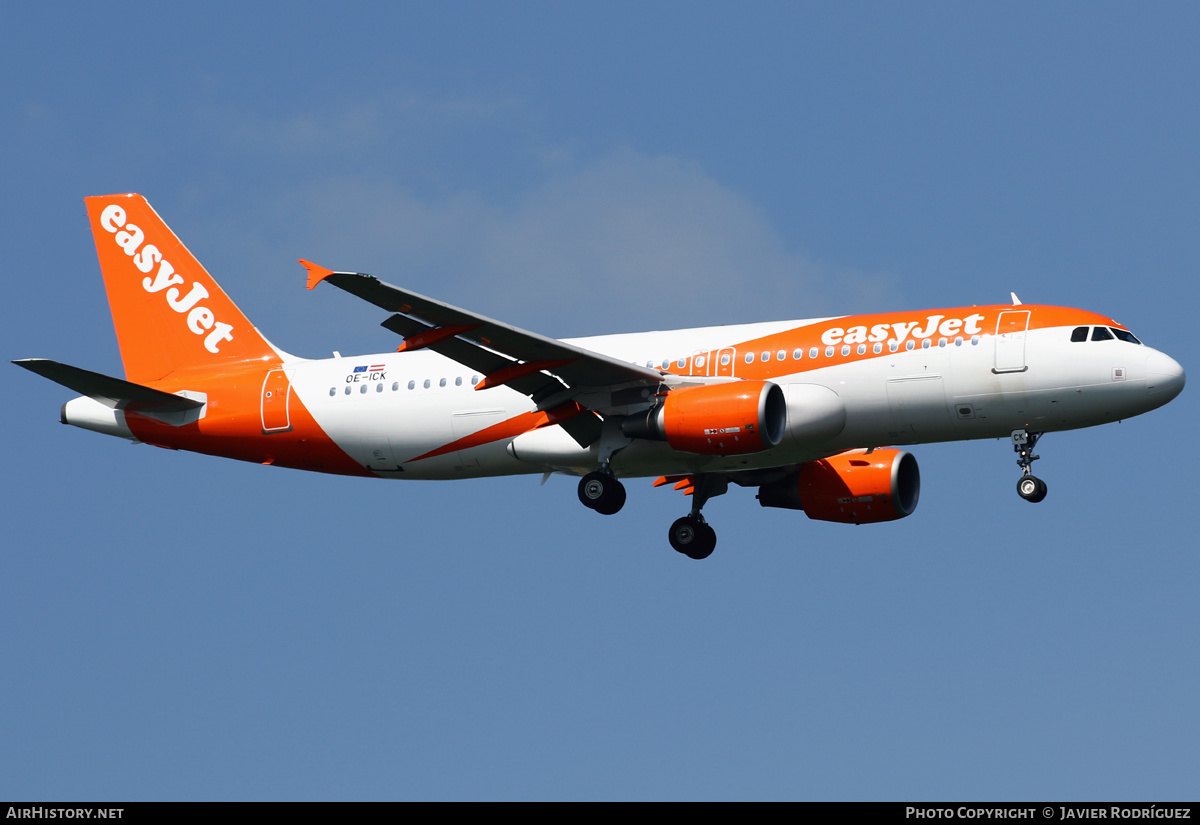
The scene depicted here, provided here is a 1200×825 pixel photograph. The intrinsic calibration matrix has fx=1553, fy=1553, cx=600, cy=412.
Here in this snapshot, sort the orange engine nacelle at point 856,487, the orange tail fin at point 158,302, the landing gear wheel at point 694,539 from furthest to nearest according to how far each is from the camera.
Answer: the orange tail fin at point 158,302 → the landing gear wheel at point 694,539 → the orange engine nacelle at point 856,487

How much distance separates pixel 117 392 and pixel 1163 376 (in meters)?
24.3

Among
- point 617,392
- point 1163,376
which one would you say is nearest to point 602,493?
point 617,392

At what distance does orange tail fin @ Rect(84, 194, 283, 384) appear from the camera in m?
40.7

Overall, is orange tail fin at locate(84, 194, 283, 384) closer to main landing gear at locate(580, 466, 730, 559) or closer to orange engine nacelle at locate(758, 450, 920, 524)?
main landing gear at locate(580, 466, 730, 559)

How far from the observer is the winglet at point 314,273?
2970 centimetres

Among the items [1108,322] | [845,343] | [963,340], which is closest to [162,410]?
[845,343]

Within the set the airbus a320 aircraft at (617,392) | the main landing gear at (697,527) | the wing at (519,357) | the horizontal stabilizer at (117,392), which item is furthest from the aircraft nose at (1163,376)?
the horizontal stabilizer at (117,392)

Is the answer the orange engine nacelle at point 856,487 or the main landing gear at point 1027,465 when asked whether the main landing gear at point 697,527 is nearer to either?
the orange engine nacelle at point 856,487

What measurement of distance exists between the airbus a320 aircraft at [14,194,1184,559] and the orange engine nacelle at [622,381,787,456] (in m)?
0.04

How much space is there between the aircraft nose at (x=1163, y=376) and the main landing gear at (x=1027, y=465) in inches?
101

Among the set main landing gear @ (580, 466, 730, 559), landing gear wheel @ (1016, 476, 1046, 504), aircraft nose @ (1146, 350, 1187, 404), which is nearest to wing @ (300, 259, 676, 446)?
main landing gear @ (580, 466, 730, 559)

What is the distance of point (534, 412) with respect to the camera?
35938 millimetres

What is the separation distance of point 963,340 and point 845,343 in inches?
98.2

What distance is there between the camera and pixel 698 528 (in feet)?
127
